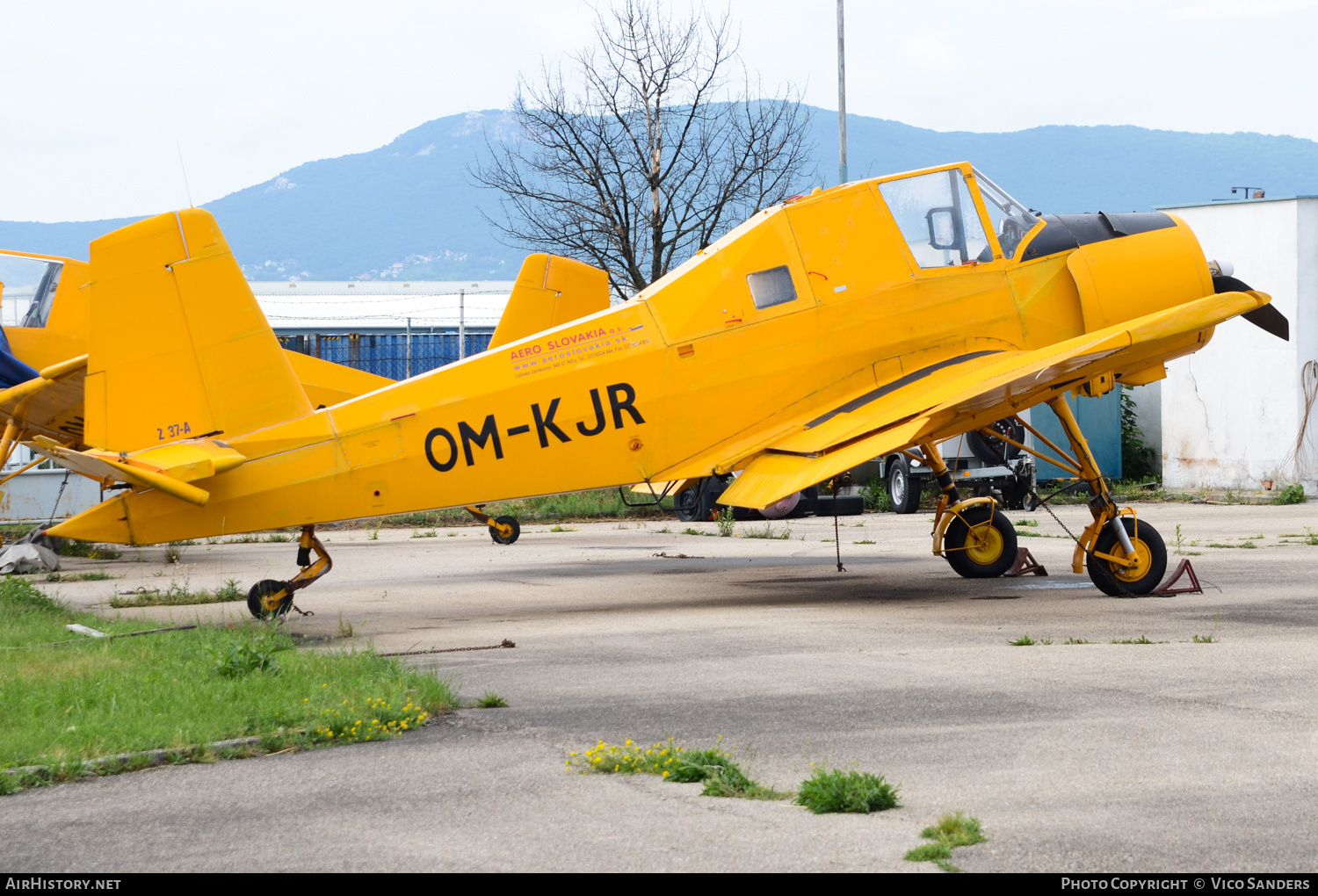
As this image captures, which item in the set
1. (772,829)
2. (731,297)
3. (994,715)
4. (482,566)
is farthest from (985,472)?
(772,829)

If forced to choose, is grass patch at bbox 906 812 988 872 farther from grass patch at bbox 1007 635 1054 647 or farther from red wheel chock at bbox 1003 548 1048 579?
red wheel chock at bbox 1003 548 1048 579

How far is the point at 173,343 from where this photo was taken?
985cm

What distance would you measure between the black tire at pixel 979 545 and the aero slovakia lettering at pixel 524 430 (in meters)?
4.21

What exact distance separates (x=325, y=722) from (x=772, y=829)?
2807mm

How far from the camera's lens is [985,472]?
24375 mm

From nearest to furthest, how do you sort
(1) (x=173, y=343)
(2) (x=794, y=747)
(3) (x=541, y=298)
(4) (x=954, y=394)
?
1. (2) (x=794, y=747)
2. (1) (x=173, y=343)
3. (4) (x=954, y=394)
4. (3) (x=541, y=298)

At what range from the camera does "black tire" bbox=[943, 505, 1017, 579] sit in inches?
509

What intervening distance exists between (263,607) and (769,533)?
10718 millimetres

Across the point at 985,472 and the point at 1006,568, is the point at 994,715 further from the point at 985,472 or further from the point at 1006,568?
the point at 985,472

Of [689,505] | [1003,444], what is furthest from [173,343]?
[1003,444]

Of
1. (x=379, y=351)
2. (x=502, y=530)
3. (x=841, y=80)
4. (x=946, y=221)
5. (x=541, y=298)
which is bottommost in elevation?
(x=502, y=530)

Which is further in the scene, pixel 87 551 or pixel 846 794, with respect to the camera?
pixel 87 551

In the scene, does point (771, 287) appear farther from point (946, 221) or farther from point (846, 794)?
point (846, 794)

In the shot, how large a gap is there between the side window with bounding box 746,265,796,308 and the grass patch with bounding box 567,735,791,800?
6119mm
